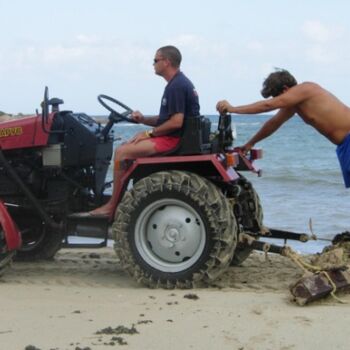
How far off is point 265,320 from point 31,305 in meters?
1.73

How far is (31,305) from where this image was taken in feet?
18.5

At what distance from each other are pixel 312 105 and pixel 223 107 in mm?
804

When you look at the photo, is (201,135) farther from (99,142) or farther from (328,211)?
(328,211)

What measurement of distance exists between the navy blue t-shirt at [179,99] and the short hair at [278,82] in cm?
63

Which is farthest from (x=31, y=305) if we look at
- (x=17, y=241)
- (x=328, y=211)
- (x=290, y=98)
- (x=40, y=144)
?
(x=328, y=211)

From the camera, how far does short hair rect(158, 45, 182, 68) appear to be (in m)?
6.34

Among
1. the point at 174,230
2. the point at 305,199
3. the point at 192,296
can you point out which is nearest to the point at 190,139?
the point at 174,230

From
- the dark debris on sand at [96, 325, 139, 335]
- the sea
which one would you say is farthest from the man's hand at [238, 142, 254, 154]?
the dark debris on sand at [96, 325, 139, 335]

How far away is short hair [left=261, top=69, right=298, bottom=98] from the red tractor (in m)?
0.44

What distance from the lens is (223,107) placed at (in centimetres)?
618

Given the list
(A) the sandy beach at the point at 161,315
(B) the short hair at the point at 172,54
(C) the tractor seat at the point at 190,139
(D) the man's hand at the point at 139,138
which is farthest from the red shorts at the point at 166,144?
(A) the sandy beach at the point at 161,315

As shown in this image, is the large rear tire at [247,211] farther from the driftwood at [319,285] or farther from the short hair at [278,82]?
the driftwood at [319,285]

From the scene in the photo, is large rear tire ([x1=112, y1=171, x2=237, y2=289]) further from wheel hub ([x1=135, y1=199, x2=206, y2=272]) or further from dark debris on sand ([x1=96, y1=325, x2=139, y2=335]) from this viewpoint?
dark debris on sand ([x1=96, y1=325, x2=139, y2=335])

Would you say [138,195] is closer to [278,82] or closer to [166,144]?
[166,144]
